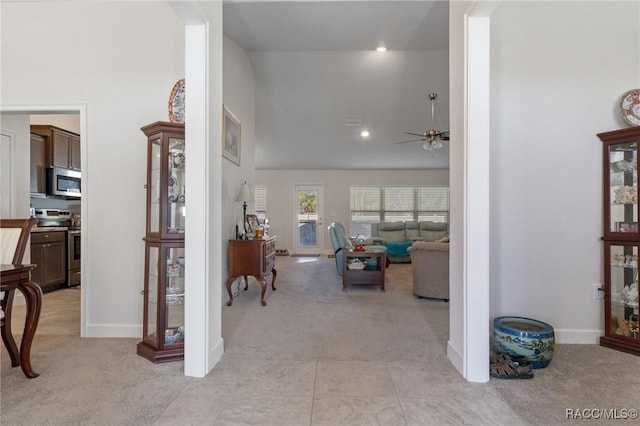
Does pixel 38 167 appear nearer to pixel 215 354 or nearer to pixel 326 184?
pixel 215 354

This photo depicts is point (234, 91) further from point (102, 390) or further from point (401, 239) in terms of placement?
point (401, 239)

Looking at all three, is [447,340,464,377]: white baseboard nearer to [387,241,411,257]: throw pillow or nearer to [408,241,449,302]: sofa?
[408,241,449,302]: sofa

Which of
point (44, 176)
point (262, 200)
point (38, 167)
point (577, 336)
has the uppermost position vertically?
point (38, 167)

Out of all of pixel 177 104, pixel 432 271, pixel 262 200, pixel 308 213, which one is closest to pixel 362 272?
pixel 432 271

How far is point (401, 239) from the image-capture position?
784 cm

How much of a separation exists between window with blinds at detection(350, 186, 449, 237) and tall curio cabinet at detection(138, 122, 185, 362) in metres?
6.71

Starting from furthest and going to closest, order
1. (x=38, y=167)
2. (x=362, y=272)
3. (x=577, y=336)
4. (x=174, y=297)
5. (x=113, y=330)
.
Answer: (x=362, y=272) → (x=38, y=167) → (x=113, y=330) → (x=577, y=336) → (x=174, y=297)

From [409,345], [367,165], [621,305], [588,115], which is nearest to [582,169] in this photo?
[588,115]

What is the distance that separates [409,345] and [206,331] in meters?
1.50

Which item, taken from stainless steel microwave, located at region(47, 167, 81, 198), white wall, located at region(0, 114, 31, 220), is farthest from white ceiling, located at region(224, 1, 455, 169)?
stainless steel microwave, located at region(47, 167, 81, 198)

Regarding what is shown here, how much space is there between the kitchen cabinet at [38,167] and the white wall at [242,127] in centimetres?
273

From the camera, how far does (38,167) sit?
14.1 feet

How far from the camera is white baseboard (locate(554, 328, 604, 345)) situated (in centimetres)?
249

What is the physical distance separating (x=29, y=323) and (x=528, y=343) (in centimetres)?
317
